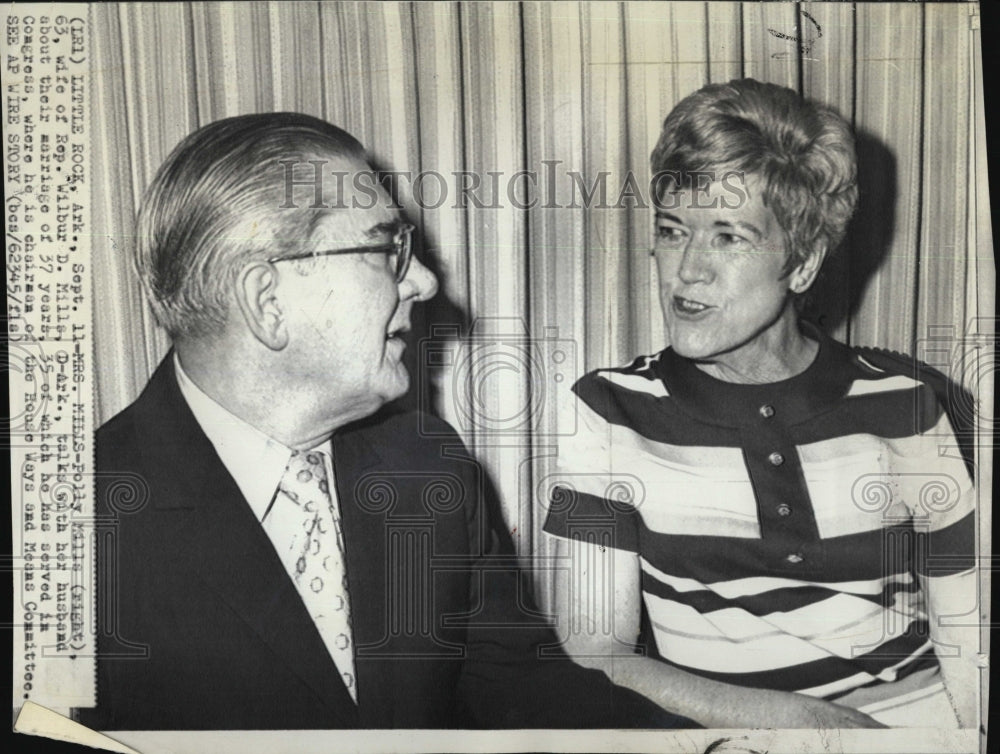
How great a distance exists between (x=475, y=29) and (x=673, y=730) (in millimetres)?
1510

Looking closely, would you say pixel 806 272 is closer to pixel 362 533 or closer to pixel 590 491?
pixel 590 491

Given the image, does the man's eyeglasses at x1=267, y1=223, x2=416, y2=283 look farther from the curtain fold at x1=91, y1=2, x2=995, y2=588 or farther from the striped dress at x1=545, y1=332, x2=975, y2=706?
the striped dress at x1=545, y1=332, x2=975, y2=706

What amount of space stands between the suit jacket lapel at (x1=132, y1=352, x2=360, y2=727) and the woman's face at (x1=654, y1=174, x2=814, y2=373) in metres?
0.94

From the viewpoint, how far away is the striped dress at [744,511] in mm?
2199

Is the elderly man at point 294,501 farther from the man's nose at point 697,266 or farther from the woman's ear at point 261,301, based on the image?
the man's nose at point 697,266

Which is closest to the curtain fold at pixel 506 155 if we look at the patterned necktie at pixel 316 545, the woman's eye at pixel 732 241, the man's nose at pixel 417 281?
the man's nose at pixel 417 281

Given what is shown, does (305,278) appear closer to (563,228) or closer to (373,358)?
(373,358)

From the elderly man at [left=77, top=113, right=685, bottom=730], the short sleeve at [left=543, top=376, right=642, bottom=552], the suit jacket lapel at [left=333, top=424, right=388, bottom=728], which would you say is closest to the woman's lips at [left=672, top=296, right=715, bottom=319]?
the short sleeve at [left=543, top=376, right=642, bottom=552]

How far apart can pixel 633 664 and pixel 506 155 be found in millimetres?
1080

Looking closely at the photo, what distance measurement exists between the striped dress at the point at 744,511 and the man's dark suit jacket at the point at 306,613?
0.66ft

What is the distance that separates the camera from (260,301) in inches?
84.0

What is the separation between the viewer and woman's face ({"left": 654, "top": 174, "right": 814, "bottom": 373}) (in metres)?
2.18

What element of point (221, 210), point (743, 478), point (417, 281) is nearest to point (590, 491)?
point (743, 478)

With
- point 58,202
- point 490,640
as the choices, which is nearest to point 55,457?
point 58,202
